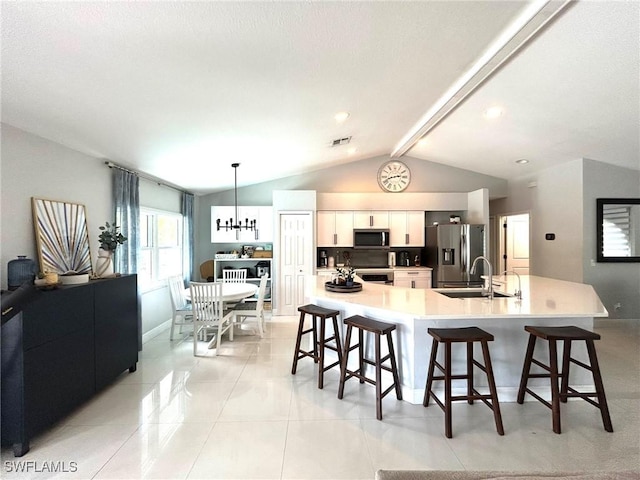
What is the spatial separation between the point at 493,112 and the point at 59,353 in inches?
198

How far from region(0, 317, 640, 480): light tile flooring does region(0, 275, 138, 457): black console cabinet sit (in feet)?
0.61

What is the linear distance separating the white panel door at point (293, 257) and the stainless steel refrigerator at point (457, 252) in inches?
90.2

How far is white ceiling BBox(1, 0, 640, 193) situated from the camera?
1.67 m

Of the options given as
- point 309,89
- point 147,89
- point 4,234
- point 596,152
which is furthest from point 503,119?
point 4,234

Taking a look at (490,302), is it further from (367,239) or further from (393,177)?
(393,177)

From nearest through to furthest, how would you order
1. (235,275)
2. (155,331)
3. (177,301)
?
(177,301) < (155,331) < (235,275)

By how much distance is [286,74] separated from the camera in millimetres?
2342

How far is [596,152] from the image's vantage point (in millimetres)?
4379

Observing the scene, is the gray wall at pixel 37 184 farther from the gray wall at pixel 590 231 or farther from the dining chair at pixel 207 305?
the gray wall at pixel 590 231

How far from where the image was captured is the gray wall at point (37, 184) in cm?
234

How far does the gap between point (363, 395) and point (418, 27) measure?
300 cm

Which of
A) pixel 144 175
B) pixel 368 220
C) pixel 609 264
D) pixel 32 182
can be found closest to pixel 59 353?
pixel 32 182

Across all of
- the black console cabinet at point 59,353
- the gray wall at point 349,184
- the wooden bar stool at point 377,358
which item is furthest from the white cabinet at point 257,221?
the wooden bar stool at point 377,358

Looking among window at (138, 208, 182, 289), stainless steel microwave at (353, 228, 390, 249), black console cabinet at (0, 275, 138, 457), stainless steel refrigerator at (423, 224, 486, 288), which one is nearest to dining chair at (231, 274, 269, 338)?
window at (138, 208, 182, 289)
